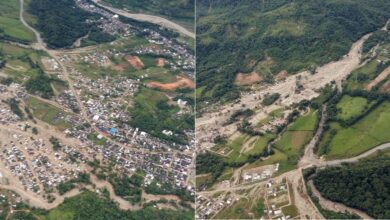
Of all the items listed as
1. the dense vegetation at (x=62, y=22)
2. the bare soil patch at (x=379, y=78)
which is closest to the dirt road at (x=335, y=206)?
the bare soil patch at (x=379, y=78)

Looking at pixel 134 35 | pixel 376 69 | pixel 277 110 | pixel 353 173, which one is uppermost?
pixel 134 35

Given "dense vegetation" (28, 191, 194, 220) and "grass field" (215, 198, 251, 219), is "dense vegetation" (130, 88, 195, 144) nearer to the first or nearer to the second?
"grass field" (215, 198, 251, 219)

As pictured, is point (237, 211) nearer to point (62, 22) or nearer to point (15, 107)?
point (15, 107)

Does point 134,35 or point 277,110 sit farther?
point 134,35

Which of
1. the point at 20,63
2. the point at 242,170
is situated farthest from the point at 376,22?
the point at 20,63

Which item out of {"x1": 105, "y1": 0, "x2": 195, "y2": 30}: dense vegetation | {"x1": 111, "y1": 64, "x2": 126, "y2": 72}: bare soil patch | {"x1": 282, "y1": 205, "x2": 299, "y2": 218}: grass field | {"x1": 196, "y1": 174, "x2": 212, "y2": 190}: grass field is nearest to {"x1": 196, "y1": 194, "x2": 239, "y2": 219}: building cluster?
{"x1": 196, "y1": 174, "x2": 212, "y2": 190}: grass field

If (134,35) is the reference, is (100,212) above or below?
below

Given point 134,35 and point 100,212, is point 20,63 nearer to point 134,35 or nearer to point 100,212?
point 134,35

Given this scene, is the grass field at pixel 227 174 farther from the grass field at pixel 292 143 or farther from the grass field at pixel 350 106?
the grass field at pixel 350 106

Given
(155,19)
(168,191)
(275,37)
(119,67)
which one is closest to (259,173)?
(168,191)
